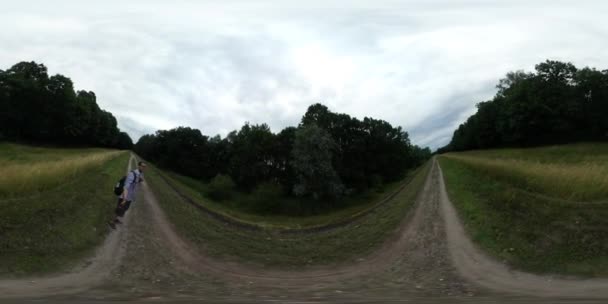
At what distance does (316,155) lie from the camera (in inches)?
2418

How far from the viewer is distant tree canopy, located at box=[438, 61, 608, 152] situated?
67625 millimetres

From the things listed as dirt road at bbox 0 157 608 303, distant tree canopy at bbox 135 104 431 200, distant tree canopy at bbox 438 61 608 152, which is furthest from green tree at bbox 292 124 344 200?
dirt road at bbox 0 157 608 303

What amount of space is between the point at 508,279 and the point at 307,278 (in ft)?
16.7

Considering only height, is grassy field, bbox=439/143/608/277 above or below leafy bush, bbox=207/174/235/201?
above

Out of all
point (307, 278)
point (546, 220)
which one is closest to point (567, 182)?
point (546, 220)

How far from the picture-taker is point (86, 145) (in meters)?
77.7

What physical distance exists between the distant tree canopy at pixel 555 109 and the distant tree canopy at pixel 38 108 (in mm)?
66995

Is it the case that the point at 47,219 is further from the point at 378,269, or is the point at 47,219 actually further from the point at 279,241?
the point at 378,269

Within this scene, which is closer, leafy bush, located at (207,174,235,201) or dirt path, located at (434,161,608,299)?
dirt path, located at (434,161,608,299)

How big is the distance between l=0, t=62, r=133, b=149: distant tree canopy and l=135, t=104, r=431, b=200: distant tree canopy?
2296 cm

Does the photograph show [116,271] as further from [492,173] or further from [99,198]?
[492,173]

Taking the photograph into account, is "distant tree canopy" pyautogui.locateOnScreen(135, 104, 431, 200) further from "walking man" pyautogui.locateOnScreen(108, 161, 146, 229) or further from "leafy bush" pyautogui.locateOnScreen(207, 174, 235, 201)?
"walking man" pyautogui.locateOnScreen(108, 161, 146, 229)

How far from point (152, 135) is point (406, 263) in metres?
96.0

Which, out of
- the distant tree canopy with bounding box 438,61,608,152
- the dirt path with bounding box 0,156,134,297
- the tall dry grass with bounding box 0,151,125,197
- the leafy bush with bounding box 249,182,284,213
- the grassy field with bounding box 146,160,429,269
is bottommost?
the leafy bush with bounding box 249,182,284,213
